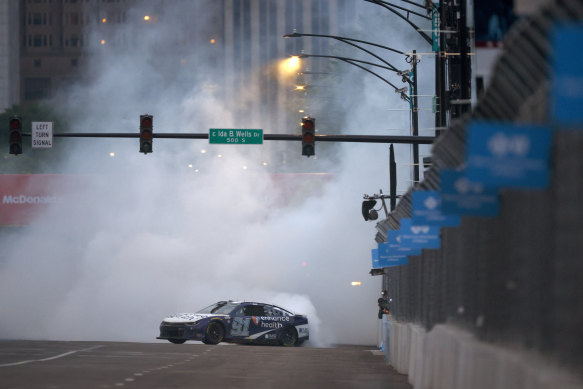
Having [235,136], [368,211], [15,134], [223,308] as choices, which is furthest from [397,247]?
[368,211]

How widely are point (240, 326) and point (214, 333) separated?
0.92 m

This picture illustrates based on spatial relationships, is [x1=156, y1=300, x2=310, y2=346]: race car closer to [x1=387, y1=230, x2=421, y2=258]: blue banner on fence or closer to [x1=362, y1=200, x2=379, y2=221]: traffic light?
[x1=362, y1=200, x2=379, y2=221]: traffic light

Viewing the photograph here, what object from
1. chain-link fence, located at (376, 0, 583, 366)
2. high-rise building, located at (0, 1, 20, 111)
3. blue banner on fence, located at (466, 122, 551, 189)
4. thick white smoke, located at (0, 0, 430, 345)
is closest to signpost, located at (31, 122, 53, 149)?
thick white smoke, located at (0, 0, 430, 345)

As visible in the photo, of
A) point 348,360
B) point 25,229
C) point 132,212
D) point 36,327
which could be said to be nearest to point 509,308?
point 348,360

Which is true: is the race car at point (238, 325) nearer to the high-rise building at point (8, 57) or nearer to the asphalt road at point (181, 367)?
the asphalt road at point (181, 367)

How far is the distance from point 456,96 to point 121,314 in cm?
2586

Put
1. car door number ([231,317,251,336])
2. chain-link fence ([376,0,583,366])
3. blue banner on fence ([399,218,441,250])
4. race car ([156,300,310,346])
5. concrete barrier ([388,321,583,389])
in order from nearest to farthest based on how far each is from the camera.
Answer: chain-link fence ([376,0,583,366])
concrete barrier ([388,321,583,389])
blue banner on fence ([399,218,441,250])
race car ([156,300,310,346])
car door number ([231,317,251,336])

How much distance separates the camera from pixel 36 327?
4012 centimetres

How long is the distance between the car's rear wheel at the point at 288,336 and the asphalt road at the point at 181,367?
3912 mm

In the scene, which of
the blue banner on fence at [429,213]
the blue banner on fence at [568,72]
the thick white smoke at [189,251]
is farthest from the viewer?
the thick white smoke at [189,251]

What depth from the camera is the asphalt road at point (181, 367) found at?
16.0 m

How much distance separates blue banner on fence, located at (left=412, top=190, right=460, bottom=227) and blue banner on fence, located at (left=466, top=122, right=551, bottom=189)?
5264 millimetres

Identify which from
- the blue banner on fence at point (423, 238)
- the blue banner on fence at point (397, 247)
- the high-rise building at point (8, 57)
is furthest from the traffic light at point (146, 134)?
the high-rise building at point (8, 57)

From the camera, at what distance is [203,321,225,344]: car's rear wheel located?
99.4 ft
